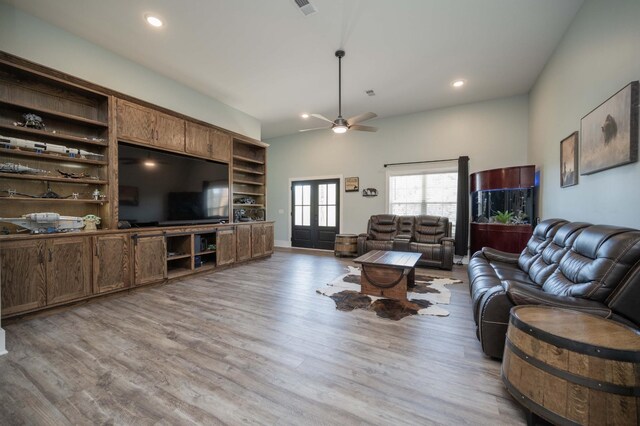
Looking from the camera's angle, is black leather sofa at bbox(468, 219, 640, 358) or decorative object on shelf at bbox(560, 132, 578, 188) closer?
black leather sofa at bbox(468, 219, 640, 358)

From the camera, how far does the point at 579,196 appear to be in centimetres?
301

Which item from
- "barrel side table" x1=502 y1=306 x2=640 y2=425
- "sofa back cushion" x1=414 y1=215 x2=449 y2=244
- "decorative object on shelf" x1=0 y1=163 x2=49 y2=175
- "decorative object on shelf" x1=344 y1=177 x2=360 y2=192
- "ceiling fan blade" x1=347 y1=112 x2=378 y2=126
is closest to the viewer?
"barrel side table" x1=502 y1=306 x2=640 y2=425

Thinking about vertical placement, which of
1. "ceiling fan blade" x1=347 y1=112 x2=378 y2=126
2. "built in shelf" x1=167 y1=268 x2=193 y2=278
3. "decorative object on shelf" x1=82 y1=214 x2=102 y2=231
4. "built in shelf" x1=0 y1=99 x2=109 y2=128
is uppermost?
"ceiling fan blade" x1=347 y1=112 x2=378 y2=126

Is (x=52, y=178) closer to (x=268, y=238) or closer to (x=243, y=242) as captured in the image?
(x=243, y=242)

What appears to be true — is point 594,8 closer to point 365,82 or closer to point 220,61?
point 365,82

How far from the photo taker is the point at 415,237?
5.75m

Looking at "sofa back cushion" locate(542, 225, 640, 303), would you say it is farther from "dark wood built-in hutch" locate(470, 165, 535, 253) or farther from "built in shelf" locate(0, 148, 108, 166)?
"built in shelf" locate(0, 148, 108, 166)

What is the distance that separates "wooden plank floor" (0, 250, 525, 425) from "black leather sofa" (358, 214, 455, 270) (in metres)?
2.07

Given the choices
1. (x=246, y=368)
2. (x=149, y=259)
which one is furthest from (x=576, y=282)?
(x=149, y=259)

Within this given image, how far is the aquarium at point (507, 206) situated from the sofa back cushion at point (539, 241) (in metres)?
1.61

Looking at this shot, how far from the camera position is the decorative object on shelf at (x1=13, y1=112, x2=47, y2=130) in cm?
300

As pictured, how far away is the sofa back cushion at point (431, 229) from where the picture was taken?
18.3ft

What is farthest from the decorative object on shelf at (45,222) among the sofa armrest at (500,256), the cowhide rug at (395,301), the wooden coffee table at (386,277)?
the sofa armrest at (500,256)

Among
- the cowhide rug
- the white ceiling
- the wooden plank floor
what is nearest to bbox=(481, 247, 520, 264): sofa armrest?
the cowhide rug
